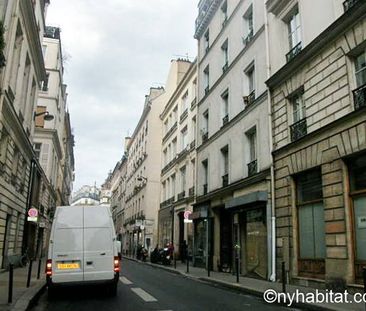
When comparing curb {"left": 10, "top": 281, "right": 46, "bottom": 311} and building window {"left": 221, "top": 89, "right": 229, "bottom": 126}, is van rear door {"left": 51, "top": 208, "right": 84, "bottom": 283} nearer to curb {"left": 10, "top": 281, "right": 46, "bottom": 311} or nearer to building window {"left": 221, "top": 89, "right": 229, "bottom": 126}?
curb {"left": 10, "top": 281, "right": 46, "bottom": 311}

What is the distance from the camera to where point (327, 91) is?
12797 millimetres

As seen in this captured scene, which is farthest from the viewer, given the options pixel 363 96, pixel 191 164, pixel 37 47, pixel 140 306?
pixel 191 164

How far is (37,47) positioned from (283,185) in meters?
14.5

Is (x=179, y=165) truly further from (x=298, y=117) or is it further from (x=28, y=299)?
(x=28, y=299)

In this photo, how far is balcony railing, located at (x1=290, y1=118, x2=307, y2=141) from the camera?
14039 millimetres

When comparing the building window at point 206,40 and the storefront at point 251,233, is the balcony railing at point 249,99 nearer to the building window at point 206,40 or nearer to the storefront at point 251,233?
the storefront at point 251,233

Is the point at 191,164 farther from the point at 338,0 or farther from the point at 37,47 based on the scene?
the point at 338,0

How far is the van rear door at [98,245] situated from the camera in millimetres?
10727

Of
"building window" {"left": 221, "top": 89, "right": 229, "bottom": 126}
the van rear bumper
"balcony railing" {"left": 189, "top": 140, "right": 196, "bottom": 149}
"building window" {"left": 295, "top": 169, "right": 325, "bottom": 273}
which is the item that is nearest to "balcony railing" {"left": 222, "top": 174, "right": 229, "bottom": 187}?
"building window" {"left": 221, "top": 89, "right": 229, "bottom": 126}

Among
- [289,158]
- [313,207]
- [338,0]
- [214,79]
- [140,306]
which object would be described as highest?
[214,79]

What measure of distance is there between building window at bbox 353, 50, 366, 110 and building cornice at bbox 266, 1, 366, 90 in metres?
0.97

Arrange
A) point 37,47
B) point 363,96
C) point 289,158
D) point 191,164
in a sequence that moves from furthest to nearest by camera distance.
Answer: point 191,164 < point 37,47 < point 289,158 < point 363,96

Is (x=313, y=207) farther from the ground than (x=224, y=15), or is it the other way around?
(x=224, y=15)

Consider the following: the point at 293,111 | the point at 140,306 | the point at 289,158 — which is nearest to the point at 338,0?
the point at 293,111
